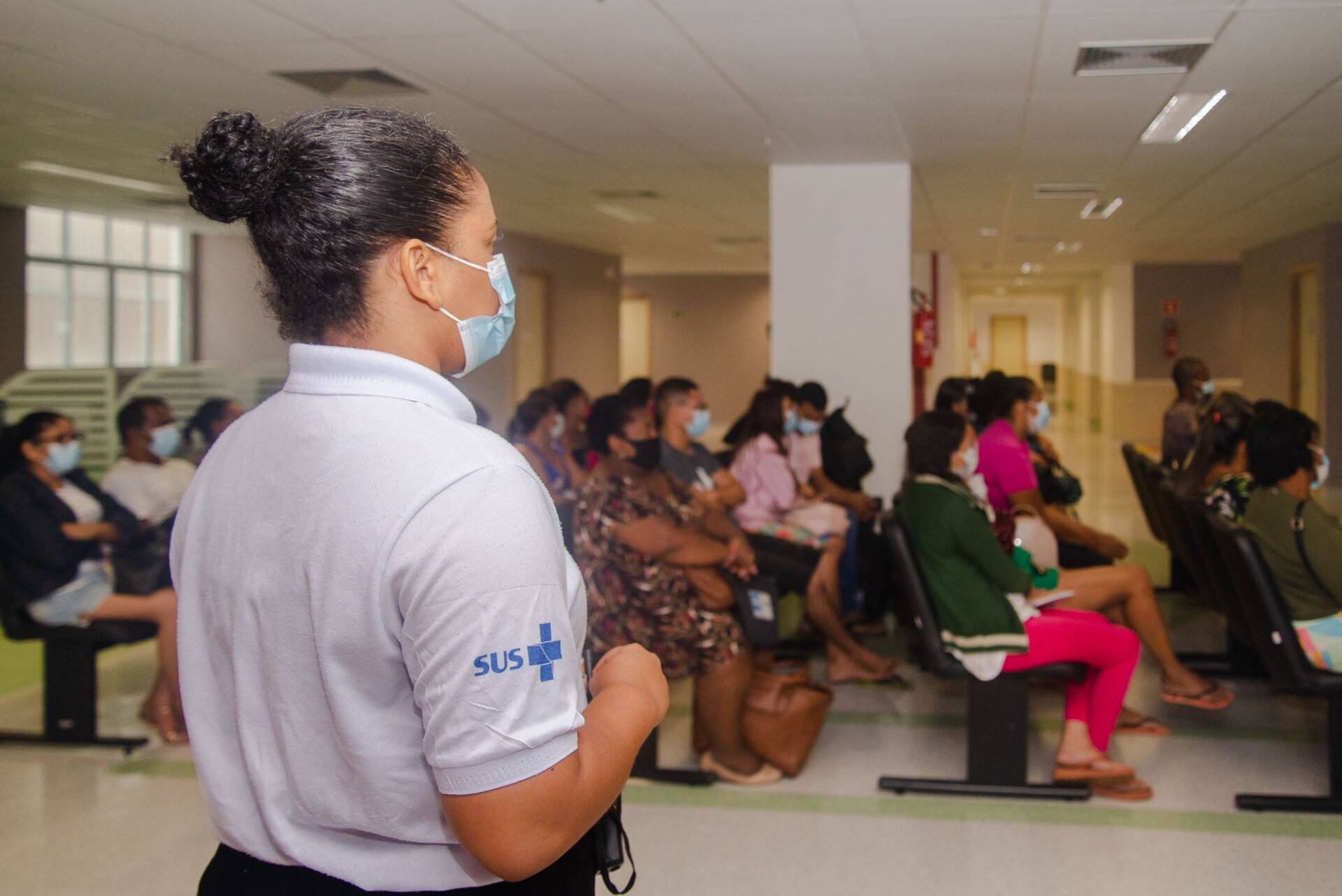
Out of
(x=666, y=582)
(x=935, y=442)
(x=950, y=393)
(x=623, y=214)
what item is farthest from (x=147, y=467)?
(x=623, y=214)

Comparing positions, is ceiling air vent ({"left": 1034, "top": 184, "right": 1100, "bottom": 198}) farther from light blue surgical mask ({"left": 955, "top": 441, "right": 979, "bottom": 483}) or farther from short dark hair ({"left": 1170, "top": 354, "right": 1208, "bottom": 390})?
light blue surgical mask ({"left": 955, "top": 441, "right": 979, "bottom": 483})

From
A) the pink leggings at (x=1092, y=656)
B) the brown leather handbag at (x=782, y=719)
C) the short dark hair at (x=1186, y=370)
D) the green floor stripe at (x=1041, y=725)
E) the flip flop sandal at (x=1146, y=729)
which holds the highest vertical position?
the short dark hair at (x=1186, y=370)

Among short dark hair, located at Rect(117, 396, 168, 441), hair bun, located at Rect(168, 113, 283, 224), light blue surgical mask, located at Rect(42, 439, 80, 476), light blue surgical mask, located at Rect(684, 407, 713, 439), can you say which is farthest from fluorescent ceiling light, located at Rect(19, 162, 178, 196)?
hair bun, located at Rect(168, 113, 283, 224)

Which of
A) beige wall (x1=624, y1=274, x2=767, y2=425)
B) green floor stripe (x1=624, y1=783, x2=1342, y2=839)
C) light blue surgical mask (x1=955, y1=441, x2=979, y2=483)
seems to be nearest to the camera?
green floor stripe (x1=624, y1=783, x2=1342, y2=839)

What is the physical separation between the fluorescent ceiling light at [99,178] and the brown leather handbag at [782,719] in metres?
6.29

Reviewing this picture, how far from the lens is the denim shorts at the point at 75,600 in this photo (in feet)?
13.6

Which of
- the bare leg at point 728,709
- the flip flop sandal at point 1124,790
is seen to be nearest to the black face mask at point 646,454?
the bare leg at point 728,709

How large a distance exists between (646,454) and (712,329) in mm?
17053

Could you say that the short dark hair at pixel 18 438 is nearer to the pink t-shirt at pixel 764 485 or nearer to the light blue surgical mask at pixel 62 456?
the light blue surgical mask at pixel 62 456

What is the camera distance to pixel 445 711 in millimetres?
860

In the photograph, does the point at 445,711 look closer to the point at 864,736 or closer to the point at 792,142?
the point at 864,736

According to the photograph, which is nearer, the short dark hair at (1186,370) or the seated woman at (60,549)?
the seated woman at (60,549)

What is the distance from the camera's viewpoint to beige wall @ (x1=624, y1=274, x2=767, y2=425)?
20.5m

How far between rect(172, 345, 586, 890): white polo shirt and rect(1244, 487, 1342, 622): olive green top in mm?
3204
